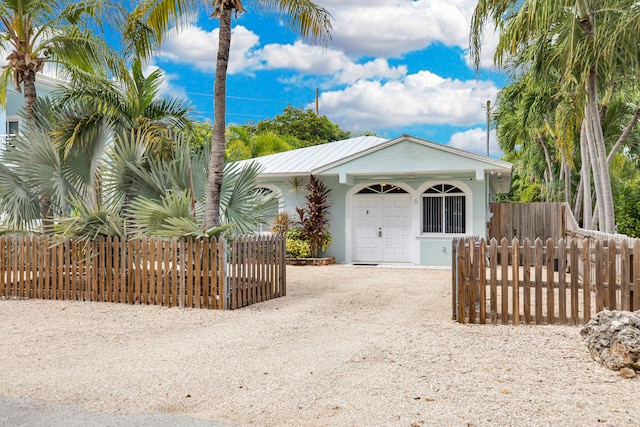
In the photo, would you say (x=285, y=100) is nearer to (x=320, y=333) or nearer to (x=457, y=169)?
(x=457, y=169)

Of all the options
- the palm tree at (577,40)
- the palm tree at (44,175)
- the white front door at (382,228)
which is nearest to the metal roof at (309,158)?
the white front door at (382,228)

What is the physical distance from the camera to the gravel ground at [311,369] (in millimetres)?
4207

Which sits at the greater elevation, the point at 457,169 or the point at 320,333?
the point at 457,169

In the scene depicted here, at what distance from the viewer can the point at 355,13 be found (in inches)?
1681

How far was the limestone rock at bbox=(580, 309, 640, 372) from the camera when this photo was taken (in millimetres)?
5090

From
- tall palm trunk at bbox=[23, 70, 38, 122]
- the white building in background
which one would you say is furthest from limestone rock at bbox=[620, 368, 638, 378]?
the white building in background

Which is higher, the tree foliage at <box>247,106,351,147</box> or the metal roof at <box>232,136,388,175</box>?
the tree foliage at <box>247,106,351,147</box>

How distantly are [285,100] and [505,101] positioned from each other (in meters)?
24.7

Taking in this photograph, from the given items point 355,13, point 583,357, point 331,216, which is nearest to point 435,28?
point 355,13

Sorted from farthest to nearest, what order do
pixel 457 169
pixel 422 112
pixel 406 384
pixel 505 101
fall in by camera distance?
pixel 422 112 < pixel 505 101 < pixel 457 169 < pixel 406 384

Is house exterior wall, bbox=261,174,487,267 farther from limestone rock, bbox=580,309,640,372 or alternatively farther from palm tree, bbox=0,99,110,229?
limestone rock, bbox=580,309,640,372

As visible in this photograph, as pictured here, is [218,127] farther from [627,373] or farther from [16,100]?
[16,100]

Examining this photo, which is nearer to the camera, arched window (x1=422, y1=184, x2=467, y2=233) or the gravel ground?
the gravel ground

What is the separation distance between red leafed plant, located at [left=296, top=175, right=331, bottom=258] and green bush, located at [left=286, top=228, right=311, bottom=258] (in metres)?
0.18
